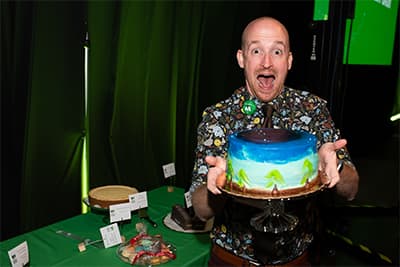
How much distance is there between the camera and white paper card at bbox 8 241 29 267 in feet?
5.37

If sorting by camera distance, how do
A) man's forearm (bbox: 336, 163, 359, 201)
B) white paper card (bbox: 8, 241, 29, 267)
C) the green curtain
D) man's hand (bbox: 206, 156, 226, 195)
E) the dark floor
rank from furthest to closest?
the dark floor, the green curtain, white paper card (bbox: 8, 241, 29, 267), man's forearm (bbox: 336, 163, 359, 201), man's hand (bbox: 206, 156, 226, 195)

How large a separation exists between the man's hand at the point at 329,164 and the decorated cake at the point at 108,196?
1255mm

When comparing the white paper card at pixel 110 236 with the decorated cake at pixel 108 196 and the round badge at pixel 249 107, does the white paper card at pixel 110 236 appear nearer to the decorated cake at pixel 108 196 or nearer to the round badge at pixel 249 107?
the decorated cake at pixel 108 196

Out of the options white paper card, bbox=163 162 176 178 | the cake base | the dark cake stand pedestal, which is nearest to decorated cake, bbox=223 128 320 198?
the cake base

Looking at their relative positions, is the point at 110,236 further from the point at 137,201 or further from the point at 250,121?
the point at 250,121

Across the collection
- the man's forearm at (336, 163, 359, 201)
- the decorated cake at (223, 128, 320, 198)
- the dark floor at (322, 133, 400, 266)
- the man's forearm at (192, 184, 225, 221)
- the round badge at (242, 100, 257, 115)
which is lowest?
the dark floor at (322, 133, 400, 266)

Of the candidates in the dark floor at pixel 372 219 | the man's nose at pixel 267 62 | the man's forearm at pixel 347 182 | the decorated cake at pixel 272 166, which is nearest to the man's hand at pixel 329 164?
the decorated cake at pixel 272 166

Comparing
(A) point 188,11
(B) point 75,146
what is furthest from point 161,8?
(B) point 75,146

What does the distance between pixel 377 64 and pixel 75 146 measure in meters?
2.28

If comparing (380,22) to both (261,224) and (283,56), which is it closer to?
(283,56)

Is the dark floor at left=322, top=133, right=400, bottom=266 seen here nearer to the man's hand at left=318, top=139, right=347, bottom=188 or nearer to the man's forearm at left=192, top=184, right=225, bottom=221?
the man's forearm at left=192, top=184, right=225, bottom=221

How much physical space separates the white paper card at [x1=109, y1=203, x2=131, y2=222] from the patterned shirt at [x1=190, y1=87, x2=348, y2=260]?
636mm

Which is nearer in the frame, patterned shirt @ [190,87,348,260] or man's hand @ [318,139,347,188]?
man's hand @ [318,139,347,188]

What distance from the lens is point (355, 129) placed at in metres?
3.69
